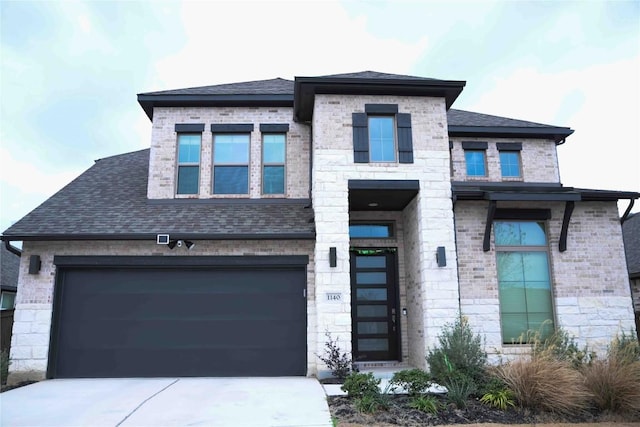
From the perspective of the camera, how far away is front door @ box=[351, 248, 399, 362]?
33.7 feet

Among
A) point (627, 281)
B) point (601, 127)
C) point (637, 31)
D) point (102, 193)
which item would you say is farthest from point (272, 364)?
point (601, 127)

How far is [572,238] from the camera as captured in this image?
32.3 ft

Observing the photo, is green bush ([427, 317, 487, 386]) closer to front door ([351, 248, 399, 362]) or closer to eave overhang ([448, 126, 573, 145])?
front door ([351, 248, 399, 362])

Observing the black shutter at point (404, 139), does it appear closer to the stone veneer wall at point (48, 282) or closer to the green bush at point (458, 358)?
the stone veneer wall at point (48, 282)

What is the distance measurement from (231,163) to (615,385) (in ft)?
28.4

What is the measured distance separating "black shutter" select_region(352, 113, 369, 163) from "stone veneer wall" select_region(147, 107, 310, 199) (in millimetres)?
1822

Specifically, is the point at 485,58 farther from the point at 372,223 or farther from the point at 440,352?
the point at 440,352

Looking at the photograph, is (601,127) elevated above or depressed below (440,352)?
above

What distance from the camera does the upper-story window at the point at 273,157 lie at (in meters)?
10.8

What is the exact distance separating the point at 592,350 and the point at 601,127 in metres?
11.0

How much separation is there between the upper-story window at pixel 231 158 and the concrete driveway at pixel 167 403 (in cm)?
446

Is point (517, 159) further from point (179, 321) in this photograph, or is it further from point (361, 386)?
point (179, 321)

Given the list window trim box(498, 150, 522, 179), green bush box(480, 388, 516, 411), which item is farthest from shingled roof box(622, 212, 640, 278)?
green bush box(480, 388, 516, 411)

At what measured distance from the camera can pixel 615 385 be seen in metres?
6.16
